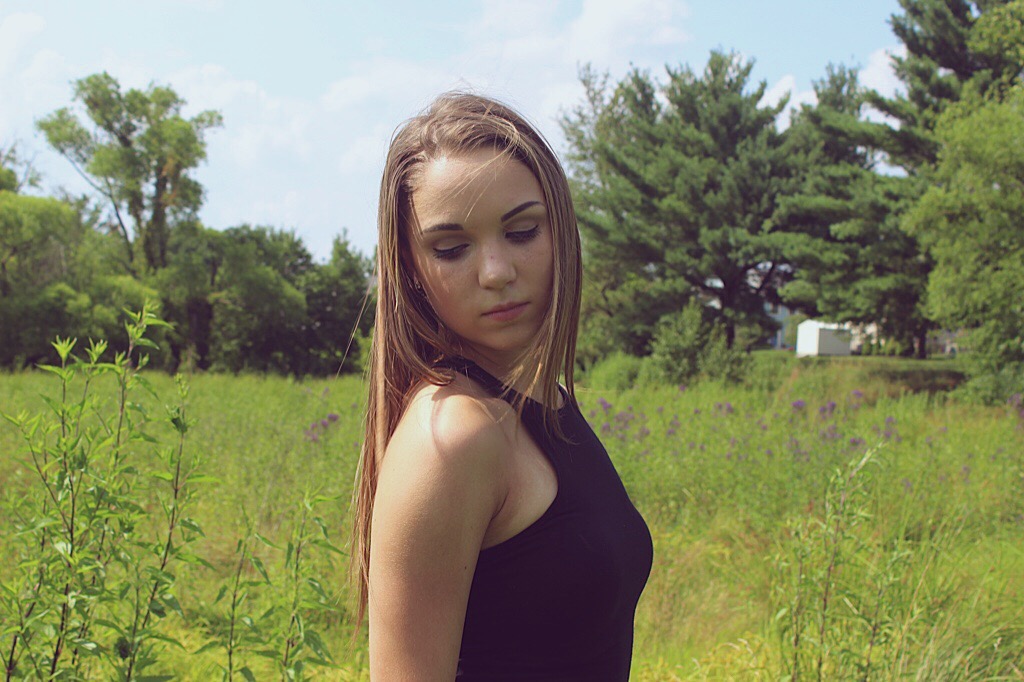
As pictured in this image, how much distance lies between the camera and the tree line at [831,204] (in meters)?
14.4

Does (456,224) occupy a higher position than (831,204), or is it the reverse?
(831,204)

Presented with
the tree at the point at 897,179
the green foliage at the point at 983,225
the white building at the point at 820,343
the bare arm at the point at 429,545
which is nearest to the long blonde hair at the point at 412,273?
the bare arm at the point at 429,545

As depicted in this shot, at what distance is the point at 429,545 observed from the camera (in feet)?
2.83

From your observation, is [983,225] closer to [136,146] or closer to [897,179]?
[897,179]

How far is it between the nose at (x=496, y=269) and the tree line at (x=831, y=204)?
1517cm

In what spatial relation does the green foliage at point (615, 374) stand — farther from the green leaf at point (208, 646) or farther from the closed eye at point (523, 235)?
the closed eye at point (523, 235)

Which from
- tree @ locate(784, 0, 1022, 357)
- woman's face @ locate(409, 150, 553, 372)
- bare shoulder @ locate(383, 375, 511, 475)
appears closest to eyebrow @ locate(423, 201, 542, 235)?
woman's face @ locate(409, 150, 553, 372)

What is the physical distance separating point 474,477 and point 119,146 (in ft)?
82.1

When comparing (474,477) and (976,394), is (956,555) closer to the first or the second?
(474,477)

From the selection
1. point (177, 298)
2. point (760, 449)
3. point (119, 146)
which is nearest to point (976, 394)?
point (760, 449)

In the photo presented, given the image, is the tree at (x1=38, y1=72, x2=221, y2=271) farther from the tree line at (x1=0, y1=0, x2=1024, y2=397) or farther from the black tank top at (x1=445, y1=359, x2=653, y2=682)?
the black tank top at (x1=445, y1=359, x2=653, y2=682)

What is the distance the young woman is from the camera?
0.88 meters

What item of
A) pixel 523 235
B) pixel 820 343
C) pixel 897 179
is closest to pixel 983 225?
pixel 897 179

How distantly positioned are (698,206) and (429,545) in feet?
72.1
